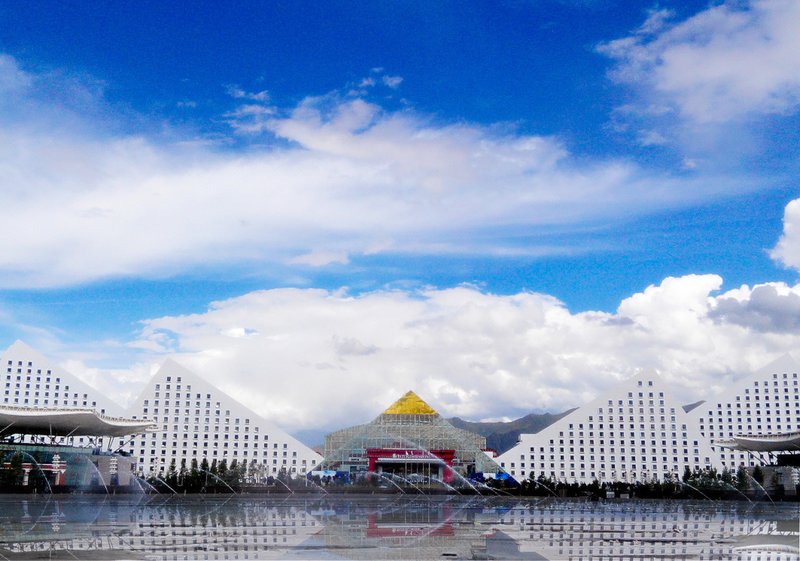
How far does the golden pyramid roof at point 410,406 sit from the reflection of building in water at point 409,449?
227 inches

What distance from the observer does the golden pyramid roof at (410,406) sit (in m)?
119

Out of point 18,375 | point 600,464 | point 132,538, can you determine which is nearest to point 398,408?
point 600,464

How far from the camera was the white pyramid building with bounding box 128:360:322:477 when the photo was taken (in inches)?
4700

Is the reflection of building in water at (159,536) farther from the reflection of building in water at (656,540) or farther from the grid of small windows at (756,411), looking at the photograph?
the grid of small windows at (756,411)

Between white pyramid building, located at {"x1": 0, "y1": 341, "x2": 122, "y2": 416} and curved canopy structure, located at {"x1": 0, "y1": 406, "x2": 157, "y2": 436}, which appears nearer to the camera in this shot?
curved canopy structure, located at {"x1": 0, "y1": 406, "x2": 157, "y2": 436}

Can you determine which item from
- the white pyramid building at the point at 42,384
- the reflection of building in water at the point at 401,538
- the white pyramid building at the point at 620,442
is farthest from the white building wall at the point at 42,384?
the reflection of building in water at the point at 401,538

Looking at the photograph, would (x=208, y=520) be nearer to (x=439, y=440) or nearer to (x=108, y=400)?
(x=439, y=440)

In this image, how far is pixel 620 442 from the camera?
11600 cm

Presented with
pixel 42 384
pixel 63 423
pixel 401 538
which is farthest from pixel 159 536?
pixel 42 384

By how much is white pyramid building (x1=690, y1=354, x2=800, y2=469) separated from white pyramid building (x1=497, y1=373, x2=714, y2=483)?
14.5 ft

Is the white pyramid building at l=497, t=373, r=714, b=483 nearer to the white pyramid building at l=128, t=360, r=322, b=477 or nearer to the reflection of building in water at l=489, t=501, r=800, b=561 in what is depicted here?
the white pyramid building at l=128, t=360, r=322, b=477

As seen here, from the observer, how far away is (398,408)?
395ft

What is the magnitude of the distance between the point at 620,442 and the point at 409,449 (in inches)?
1342

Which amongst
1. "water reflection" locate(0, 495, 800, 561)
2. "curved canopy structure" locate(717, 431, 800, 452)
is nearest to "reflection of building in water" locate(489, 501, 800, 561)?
"water reflection" locate(0, 495, 800, 561)
